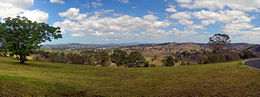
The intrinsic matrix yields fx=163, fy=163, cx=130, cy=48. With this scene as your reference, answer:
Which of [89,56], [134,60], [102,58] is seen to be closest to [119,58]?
[134,60]

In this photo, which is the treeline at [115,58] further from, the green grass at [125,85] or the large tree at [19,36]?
the green grass at [125,85]

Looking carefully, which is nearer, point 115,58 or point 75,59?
point 115,58

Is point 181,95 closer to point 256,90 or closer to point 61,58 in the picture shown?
point 256,90

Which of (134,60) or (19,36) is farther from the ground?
(19,36)

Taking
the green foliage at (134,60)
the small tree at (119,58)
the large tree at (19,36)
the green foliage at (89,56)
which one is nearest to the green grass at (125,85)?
the large tree at (19,36)

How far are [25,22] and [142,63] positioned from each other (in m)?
52.7

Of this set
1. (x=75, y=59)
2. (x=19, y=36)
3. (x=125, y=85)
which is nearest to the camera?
(x=125, y=85)

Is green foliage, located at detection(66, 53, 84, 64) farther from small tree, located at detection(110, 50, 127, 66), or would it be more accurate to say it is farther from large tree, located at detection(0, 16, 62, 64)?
large tree, located at detection(0, 16, 62, 64)

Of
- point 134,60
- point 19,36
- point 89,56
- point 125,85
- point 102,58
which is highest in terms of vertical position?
point 19,36

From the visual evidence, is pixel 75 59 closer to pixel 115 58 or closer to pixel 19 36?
pixel 115 58

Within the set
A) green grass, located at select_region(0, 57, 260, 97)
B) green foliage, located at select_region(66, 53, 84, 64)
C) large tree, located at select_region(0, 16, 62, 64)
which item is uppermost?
large tree, located at select_region(0, 16, 62, 64)

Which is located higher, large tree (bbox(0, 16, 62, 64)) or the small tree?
large tree (bbox(0, 16, 62, 64))

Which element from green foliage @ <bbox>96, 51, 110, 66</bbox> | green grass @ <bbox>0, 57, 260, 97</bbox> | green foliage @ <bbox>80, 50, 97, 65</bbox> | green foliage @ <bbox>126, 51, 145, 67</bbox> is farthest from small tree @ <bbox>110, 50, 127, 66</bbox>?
green grass @ <bbox>0, 57, 260, 97</bbox>

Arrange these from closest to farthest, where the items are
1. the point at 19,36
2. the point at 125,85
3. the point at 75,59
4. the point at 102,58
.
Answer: the point at 125,85 < the point at 19,36 < the point at 102,58 < the point at 75,59
